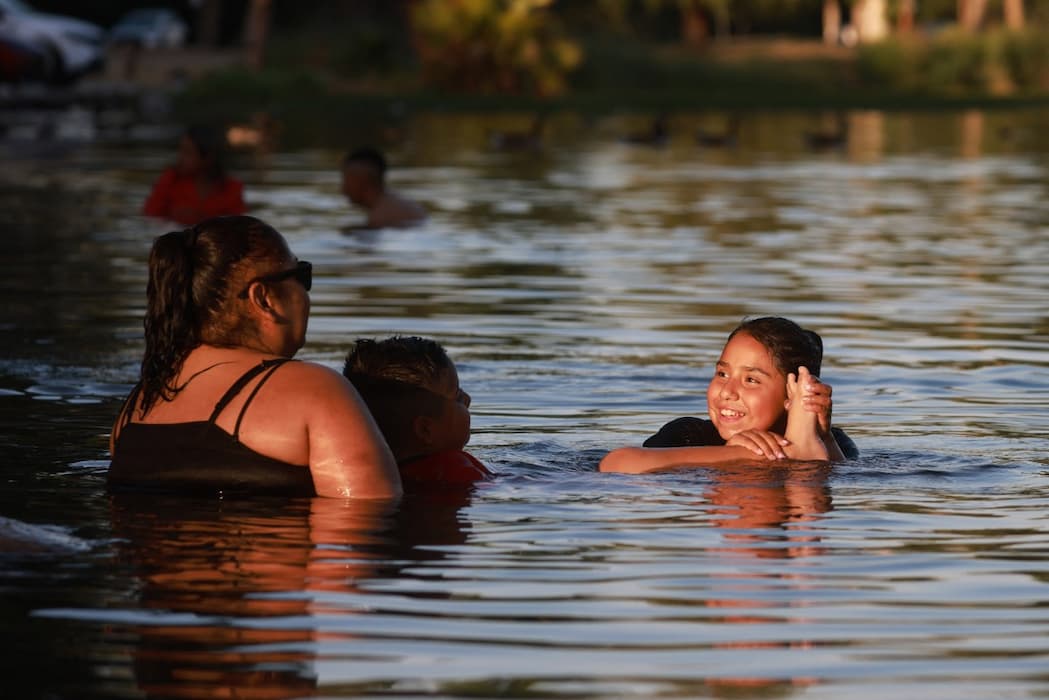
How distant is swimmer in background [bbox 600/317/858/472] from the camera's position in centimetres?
898

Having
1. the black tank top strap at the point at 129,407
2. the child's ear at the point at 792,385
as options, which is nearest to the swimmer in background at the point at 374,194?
the child's ear at the point at 792,385

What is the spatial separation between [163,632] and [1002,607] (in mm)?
2527

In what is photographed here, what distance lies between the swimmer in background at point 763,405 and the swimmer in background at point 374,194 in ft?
41.8

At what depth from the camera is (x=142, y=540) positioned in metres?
7.91

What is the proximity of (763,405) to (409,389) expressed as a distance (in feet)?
5.16

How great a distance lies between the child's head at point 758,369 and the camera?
29.7 feet

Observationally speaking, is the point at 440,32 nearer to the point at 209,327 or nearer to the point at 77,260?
the point at 77,260

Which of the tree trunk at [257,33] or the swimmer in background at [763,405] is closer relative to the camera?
the swimmer in background at [763,405]

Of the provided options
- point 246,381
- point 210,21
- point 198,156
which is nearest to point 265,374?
point 246,381

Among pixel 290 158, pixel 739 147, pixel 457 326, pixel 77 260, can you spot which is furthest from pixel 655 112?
pixel 457 326

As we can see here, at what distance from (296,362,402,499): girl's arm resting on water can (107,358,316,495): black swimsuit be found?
0.37 feet

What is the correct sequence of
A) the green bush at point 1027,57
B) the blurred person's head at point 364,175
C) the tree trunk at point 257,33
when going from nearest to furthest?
the blurred person's head at point 364,175, the tree trunk at point 257,33, the green bush at point 1027,57

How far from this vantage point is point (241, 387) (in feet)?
25.2

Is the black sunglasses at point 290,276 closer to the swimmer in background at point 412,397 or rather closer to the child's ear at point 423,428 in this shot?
the swimmer in background at point 412,397
